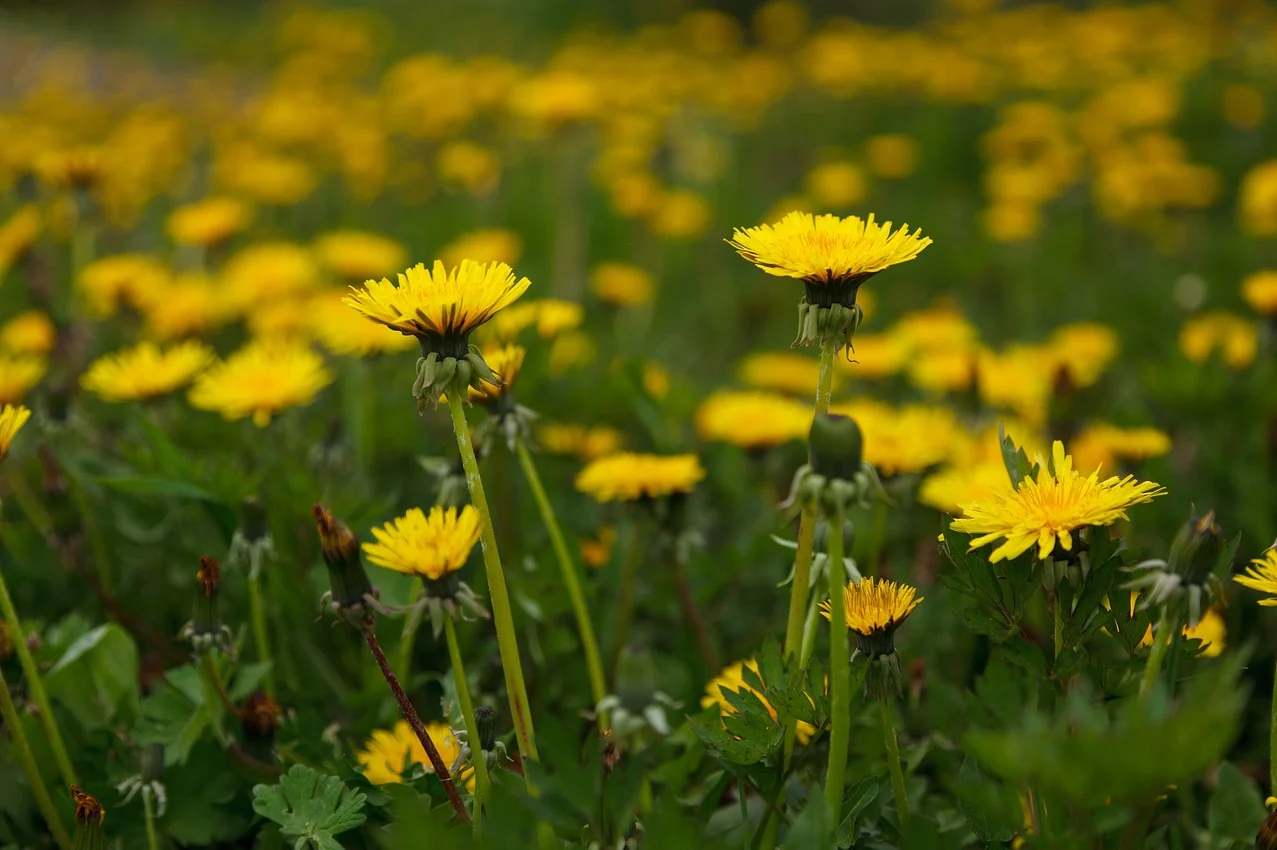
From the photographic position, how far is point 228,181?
367 centimetres

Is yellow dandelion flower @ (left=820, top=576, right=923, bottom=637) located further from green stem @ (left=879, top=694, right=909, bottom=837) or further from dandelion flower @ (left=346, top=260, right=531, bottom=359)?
dandelion flower @ (left=346, top=260, right=531, bottom=359)

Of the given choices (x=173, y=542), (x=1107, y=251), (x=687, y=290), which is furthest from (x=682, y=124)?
(x=173, y=542)

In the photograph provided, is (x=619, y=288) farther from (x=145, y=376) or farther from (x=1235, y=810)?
(x=1235, y=810)

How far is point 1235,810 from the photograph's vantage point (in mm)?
950

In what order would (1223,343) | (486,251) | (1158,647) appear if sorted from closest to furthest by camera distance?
(1158,647)
(1223,343)
(486,251)

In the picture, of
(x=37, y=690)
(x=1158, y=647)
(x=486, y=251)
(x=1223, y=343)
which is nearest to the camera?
(x=1158, y=647)

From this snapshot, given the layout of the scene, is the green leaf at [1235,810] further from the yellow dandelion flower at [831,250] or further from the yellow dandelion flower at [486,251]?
the yellow dandelion flower at [486,251]

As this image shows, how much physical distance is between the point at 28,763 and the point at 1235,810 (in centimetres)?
120

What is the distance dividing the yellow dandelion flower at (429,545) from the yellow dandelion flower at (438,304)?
0.57ft

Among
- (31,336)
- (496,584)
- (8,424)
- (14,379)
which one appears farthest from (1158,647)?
(31,336)

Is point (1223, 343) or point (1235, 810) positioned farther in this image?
point (1223, 343)

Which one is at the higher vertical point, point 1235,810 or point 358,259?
point 358,259

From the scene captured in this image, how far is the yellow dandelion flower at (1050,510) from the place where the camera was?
935 millimetres

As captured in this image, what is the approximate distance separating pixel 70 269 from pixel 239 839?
2519 mm
